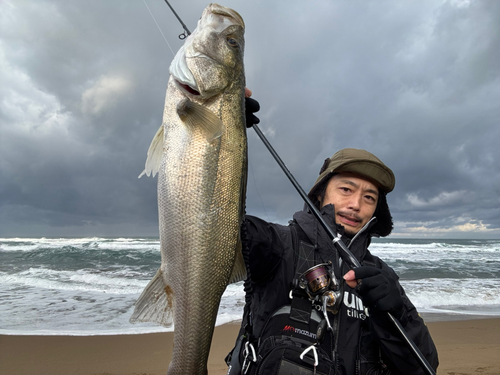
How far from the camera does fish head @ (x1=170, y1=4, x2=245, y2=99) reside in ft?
6.31

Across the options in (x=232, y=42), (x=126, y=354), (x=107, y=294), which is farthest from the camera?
(x=107, y=294)

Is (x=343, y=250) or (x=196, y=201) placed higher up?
(x=196, y=201)

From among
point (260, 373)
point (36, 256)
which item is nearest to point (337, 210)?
point (260, 373)

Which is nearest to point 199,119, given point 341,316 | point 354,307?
point 341,316

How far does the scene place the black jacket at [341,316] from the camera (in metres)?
2.22

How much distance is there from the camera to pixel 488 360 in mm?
5832

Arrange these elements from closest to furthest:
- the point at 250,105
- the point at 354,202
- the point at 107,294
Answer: the point at 250,105 < the point at 354,202 < the point at 107,294

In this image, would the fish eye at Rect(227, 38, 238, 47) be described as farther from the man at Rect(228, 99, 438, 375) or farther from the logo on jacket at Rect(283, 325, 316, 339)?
the logo on jacket at Rect(283, 325, 316, 339)

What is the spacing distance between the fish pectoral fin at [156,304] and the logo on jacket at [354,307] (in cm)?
143

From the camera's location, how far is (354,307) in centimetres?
249

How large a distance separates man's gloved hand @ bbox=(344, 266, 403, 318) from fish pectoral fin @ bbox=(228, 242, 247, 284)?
752 mm

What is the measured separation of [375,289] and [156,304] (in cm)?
147

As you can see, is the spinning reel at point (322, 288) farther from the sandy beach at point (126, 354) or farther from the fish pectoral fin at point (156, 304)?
the sandy beach at point (126, 354)

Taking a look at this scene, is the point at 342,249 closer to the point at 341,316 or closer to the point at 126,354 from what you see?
the point at 341,316
